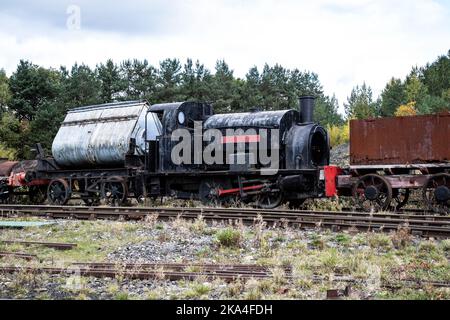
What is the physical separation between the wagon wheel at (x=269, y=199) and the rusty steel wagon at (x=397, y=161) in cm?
177

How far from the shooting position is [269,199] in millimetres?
16344

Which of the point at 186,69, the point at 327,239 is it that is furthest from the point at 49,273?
the point at 186,69

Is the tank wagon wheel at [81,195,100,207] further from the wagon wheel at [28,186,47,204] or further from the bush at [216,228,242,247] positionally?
the bush at [216,228,242,247]

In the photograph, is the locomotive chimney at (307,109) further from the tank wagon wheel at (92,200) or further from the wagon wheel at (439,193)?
the tank wagon wheel at (92,200)

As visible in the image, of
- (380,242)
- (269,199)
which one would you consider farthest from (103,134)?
(380,242)

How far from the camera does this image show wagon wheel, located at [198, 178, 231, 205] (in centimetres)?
1672

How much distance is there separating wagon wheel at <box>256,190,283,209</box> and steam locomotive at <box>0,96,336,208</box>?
30 mm

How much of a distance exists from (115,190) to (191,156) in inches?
128

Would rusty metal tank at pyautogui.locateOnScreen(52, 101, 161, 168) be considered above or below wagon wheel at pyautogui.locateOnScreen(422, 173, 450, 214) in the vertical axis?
above

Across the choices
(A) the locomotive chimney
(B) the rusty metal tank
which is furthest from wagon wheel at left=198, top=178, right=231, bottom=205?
(A) the locomotive chimney

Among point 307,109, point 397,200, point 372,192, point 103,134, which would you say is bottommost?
point 397,200

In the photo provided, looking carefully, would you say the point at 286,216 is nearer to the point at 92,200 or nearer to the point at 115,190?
the point at 115,190

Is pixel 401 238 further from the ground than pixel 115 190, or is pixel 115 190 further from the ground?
pixel 115 190

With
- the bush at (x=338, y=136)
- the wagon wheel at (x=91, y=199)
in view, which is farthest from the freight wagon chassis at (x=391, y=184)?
the bush at (x=338, y=136)
